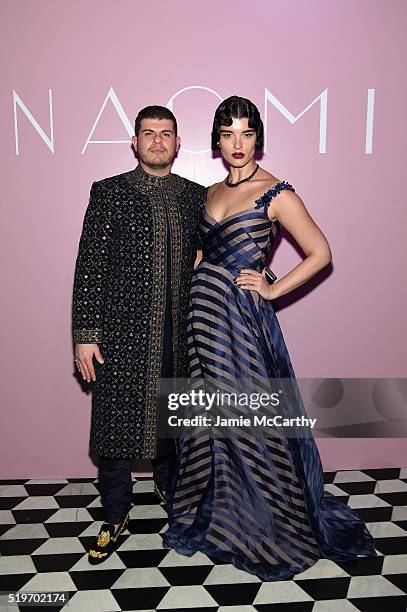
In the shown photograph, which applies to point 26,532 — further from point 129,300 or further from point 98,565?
point 129,300

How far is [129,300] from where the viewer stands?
8.09 ft

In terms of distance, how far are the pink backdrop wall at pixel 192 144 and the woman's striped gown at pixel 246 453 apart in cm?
76

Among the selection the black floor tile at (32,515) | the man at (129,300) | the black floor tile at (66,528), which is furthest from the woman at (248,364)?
the black floor tile at (32,515)

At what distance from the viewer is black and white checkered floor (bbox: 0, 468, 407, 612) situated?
218 centimetres

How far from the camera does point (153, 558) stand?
247 cm

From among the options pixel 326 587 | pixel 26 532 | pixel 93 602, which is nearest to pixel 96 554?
pixel 93 602

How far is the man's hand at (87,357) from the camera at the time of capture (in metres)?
2.46

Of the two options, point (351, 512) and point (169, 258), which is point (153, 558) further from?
point (169, 258)

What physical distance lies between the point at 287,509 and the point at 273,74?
6.27ft

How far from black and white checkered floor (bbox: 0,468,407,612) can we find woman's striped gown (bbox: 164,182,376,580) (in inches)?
3.2

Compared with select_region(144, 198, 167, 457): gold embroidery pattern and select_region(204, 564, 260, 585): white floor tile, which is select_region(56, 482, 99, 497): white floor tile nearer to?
select_region(144, 198, 167, 457): gold embroidery pattern

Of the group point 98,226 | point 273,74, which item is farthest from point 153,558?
point 273,74

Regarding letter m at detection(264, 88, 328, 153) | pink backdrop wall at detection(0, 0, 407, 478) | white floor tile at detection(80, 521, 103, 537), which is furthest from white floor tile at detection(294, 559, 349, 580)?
letter m at detection(264, 88, 328, 153)

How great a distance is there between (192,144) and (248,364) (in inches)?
46.5
